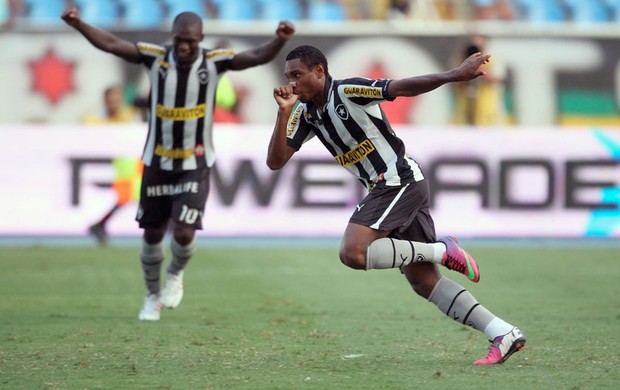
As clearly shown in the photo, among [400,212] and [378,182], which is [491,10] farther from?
[400,212]

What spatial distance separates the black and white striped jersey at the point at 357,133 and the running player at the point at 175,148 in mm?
1809

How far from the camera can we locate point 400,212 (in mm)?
7000

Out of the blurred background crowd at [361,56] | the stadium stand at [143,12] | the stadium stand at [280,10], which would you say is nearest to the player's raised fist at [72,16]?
the blurred background crowd at [361,56]

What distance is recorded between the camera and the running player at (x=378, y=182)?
678 cm

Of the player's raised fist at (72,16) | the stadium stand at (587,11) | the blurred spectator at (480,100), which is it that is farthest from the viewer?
the stadium stand at (587,11)

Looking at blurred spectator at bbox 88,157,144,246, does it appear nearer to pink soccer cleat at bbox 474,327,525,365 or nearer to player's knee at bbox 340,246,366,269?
player's knee at bbox 340,246,366,269

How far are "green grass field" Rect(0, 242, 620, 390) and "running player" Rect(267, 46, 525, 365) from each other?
36 centimetres

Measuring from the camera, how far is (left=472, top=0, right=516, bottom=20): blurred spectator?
19719mm

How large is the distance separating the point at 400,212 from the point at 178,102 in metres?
2.66

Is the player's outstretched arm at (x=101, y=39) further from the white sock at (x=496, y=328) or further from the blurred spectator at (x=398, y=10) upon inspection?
the blurred spectator at (x=398, y=10)

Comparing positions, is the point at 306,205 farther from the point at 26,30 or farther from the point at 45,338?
the point at 45,338

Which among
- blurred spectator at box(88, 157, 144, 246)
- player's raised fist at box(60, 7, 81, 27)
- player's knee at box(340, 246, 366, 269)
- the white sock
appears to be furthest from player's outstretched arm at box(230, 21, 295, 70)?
blurred spectator at box(88, 157, 144, 246)

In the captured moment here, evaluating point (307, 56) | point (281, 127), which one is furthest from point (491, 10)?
point (281, 127)

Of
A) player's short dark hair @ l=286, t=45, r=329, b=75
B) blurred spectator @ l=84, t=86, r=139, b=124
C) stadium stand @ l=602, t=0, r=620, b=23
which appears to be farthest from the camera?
stadium stand @ l=602, t=0, r=620, b=23
